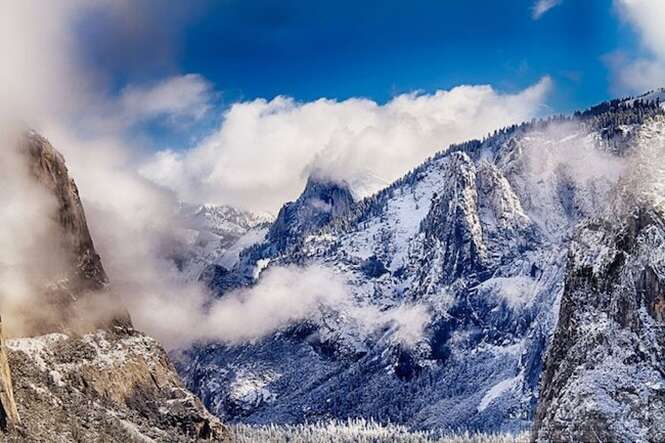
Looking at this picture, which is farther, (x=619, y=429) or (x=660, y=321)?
(x=660, y=321)

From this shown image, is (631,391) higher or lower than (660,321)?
lower

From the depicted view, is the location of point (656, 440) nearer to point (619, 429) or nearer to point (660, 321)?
point (619, 429)

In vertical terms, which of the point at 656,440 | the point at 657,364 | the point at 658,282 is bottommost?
the point at 656,440

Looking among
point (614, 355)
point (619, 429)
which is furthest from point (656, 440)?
point (614, 355)

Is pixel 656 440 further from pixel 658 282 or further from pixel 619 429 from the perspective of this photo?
pixel 658 282

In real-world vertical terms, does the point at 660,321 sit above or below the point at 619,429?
above

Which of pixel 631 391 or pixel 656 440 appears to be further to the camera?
pixel 631 391

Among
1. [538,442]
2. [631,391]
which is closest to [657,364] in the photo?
[631,391]
